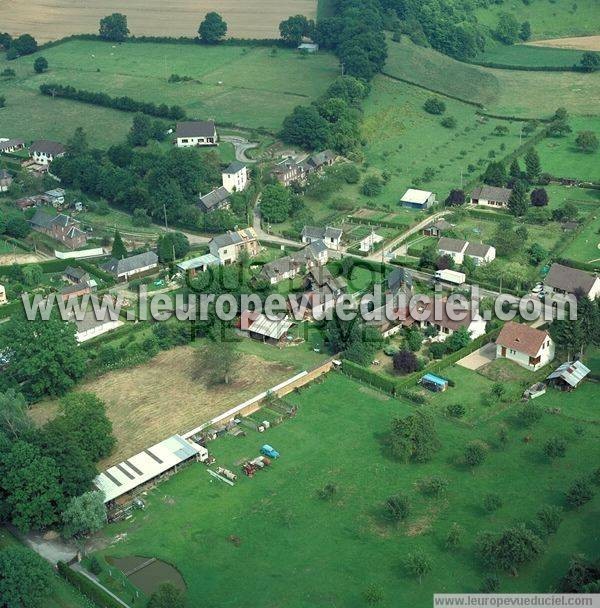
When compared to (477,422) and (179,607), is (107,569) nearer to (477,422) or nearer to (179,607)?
(179,607)

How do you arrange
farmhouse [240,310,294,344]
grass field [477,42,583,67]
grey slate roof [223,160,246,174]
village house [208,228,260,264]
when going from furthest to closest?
grass field [477,42,583,67]
grey slate roof [223,160,246,174]
village house [208,228,260,264]
farmhouse [240,310,294,344]

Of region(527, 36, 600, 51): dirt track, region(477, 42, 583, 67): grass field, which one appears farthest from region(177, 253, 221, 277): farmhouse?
region(527, 36, 600, 51): dirt track

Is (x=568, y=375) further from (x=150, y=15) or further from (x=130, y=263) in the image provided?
(x=150, y=15)

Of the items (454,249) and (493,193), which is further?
(493,193)

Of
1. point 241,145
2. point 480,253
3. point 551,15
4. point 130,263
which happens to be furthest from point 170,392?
point 551,15

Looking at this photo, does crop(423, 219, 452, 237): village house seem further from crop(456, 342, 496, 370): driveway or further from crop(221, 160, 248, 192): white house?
crop(456, 342, 496, 370): driveway

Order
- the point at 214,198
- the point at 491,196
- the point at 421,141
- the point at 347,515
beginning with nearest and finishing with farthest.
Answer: the point at 347,515, the point at 214,198, the point at 491,196, the point at 421,141
